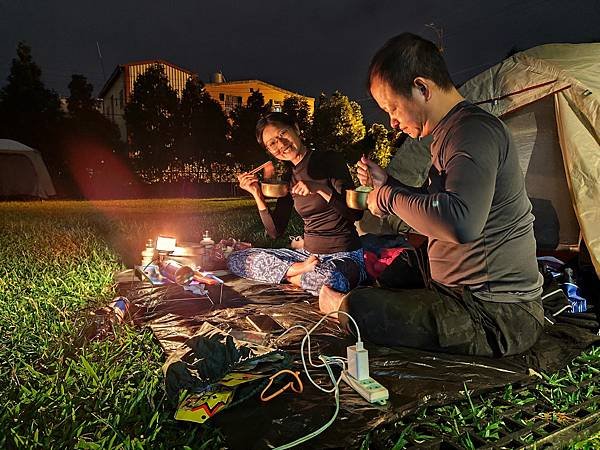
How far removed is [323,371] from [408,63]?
1312mm

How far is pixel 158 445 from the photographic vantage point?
1.72 metres

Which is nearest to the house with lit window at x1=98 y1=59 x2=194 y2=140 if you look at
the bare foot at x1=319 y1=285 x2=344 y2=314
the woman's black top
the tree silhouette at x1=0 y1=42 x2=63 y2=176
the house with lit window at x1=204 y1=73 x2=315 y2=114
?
Result: the house with lit window at x1=204 y1=73 x2=315 y2=114

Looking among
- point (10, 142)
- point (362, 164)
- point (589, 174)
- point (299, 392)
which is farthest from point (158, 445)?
point (10, 142)

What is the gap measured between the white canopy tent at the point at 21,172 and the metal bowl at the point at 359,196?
17322 millimetres

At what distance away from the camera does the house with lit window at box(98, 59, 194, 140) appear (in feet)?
98.6

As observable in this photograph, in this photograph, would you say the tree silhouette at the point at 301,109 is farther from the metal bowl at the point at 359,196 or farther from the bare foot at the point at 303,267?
the metal bowl at the point at 359,196

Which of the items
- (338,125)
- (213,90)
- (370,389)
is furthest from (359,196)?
(213,90)

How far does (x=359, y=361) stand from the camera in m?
1.92

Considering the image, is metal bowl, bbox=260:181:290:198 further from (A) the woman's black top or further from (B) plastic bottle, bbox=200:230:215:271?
(B) plastic bottle, bbox=200:230:215:271

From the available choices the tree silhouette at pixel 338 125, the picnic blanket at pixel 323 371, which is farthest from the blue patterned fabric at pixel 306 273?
the tree silhouette at pixel 338 125

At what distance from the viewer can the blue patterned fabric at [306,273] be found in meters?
3.31

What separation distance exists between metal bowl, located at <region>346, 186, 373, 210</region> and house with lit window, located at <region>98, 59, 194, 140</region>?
1042 inches

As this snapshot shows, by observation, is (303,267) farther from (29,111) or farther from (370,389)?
(29,111)

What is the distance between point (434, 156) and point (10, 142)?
727 inches
